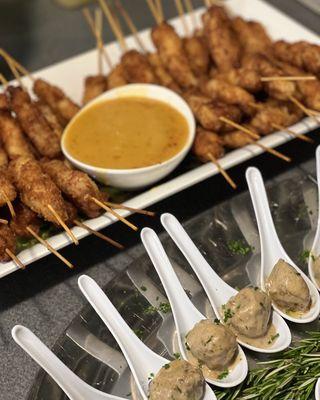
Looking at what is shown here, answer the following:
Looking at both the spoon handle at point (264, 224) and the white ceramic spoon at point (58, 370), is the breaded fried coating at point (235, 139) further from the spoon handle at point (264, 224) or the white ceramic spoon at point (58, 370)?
the white ceramic spoon at point (58, 370)

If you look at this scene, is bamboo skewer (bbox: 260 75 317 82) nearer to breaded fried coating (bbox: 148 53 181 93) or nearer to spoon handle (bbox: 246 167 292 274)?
breaded fried coating (bbox: 148 53 181 93)

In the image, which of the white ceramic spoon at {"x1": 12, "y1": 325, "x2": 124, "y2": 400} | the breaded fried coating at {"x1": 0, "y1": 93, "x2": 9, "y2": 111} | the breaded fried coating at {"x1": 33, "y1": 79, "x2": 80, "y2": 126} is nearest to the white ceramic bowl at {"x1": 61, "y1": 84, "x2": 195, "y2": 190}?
the breaded fried coating at {"x1": 33, "y1": 79, "x2": 80, "y2": 126}

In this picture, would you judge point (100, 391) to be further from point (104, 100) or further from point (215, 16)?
point (215, 16)

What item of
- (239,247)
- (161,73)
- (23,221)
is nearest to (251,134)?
(239,247)

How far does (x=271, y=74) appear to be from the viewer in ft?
10.6

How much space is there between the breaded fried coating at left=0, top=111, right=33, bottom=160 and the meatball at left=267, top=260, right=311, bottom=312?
148 cm

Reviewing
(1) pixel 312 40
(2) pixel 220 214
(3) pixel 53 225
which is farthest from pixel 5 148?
(1) pixel 312 40

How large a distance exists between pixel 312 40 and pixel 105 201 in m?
2.08

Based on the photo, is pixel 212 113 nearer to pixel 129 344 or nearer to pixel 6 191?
pixel 6 191

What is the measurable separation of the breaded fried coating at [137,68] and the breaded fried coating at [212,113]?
430mm

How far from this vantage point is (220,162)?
293 cm

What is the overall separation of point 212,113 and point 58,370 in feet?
5.49

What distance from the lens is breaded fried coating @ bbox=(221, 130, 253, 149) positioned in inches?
121

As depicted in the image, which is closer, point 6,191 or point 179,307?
point 179,307
